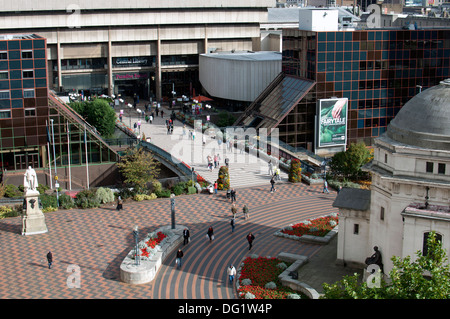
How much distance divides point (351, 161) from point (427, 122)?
79.5ft

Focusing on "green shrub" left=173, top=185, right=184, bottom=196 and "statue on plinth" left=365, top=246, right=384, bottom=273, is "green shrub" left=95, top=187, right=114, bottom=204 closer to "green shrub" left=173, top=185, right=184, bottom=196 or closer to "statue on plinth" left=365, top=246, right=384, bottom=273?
"green shrub" left=173, top=185, right=184, bottom=196

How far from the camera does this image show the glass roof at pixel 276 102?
75.6 meters

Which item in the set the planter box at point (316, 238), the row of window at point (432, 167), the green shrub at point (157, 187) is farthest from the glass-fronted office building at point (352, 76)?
the row of window at point (432, 167)

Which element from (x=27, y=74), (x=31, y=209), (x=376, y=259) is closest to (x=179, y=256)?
(x=376, y=259)

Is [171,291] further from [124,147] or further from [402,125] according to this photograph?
[124,147]

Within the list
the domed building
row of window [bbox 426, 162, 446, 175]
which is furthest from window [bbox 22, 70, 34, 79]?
row of window [bbox 426, 162, 446, 175]

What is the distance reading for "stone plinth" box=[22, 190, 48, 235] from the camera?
50.9 metres

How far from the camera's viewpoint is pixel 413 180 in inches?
1501

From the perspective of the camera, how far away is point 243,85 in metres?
91.5

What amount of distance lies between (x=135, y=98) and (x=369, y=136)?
1615 inches

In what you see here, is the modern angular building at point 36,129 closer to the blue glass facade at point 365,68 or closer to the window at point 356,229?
the blue glass facade at point 365,68

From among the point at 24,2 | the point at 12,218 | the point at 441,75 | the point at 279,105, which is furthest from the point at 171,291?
the point at 24,2

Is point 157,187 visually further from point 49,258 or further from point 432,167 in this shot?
point 432,167
